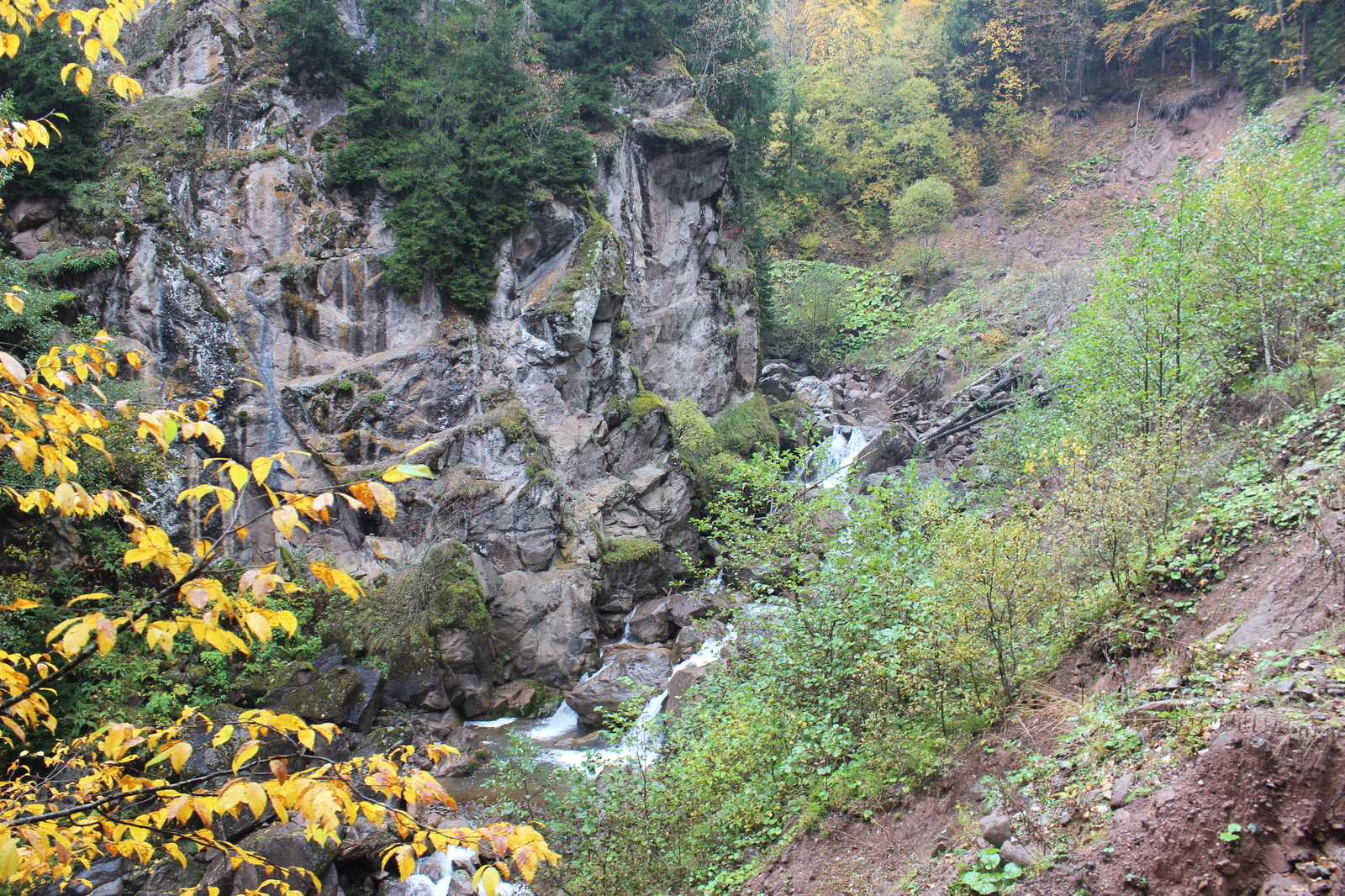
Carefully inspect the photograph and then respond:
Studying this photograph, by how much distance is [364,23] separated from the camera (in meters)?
22.6

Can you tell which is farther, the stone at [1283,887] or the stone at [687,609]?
the stone at [687,609]

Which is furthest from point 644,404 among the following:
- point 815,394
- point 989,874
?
point 989,874

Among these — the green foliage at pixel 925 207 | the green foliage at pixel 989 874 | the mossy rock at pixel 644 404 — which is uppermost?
the green foliage at pixel 925 207

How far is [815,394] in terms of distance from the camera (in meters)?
28.0

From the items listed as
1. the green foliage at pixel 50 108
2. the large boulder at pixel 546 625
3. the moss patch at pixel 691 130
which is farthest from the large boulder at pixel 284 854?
the moss patch at pixel 691 130

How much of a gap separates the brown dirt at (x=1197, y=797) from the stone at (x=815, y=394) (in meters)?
21.3

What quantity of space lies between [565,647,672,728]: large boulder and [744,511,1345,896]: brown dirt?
814cm

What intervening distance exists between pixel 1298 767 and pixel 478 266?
20515 millimetres

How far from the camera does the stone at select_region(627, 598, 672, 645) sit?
55.9 ft

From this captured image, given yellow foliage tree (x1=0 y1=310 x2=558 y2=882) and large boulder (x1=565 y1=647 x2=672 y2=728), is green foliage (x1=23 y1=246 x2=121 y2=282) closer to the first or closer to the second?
large boulder (x1=565 y1=647 x2=672 y2=728)

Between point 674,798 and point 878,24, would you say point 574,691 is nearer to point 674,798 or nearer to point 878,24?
point 674,798

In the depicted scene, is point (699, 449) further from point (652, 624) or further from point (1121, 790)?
point (1121, 790)

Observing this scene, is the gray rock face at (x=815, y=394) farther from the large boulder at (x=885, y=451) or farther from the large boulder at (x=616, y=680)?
the large boulder at (x=616, y=680)

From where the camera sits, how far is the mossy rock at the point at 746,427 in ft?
79.4
